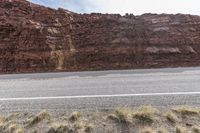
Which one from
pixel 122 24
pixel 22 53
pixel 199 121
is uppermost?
pixel 122 24

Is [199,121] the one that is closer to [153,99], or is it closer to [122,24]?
[153,99]

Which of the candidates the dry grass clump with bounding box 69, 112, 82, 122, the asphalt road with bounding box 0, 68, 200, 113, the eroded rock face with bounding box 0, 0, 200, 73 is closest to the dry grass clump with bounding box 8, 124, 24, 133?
the dry grass clump with bounding box 69, 112, 82, 122

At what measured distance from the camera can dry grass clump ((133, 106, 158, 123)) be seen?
5253 millimetres

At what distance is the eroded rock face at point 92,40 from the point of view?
2114cm

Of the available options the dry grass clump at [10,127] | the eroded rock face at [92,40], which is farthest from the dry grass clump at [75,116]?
the eroded rock face at [92,40]

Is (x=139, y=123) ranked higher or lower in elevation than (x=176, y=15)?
lower

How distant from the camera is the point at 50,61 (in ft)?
69.4

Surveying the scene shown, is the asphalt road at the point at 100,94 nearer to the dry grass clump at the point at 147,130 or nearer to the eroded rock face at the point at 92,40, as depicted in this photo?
the dry grass clump at the point at 147,130

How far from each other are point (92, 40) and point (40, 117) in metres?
17.6

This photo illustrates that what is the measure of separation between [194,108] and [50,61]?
644 inches

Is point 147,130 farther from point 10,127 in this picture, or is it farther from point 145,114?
point 10,127

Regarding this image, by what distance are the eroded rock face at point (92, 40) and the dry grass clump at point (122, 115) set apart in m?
14.2

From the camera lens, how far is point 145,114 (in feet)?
17.5

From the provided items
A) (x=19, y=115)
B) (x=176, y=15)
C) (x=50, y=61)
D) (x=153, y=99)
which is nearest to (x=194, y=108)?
(x=153, y=99)
